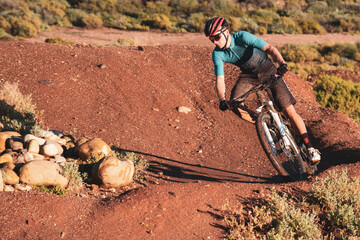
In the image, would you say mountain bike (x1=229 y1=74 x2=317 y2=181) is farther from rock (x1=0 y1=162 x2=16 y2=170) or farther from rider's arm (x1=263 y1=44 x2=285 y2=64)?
rock (x1=0 y1=162 x2=16 y2=170)

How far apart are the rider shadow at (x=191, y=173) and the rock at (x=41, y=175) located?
1751 millimetres

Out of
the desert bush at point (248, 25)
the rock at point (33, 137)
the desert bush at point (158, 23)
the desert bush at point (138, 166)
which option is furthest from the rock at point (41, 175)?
the desert bush at point (248, 25)

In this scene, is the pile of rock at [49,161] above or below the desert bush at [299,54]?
above

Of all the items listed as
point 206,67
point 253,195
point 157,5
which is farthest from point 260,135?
point 157,5

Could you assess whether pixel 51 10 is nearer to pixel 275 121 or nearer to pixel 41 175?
pixel 41 175

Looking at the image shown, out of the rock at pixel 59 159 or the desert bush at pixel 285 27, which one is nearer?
the rock at pixel 59 159

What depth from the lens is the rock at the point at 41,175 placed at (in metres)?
5.16

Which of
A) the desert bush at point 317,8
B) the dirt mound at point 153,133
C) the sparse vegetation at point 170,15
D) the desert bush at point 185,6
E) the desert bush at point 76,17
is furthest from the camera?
the desert bush at point 317,8

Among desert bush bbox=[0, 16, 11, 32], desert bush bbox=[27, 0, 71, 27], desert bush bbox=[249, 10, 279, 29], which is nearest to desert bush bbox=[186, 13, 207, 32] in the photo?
desert bush bbox=[249, 10, 279, 29]

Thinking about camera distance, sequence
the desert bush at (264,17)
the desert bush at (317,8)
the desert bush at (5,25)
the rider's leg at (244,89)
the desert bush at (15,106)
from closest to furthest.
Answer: the rider's leg at (244,89)
the desert bush at (15,106)
the desert bush at (5,25)
the desert bush at (264,17)
the desert bush at (317,8)

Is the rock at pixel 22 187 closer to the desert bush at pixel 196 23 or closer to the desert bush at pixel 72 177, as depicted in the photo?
the desert bush at pixel 72 177

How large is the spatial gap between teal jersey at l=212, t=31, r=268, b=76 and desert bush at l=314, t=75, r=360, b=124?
22.8 feet

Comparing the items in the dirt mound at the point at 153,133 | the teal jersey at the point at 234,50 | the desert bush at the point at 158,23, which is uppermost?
the teal jersey at the point at 234,50

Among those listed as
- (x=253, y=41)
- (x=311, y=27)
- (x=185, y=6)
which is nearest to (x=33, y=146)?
(x=253, y=41)
